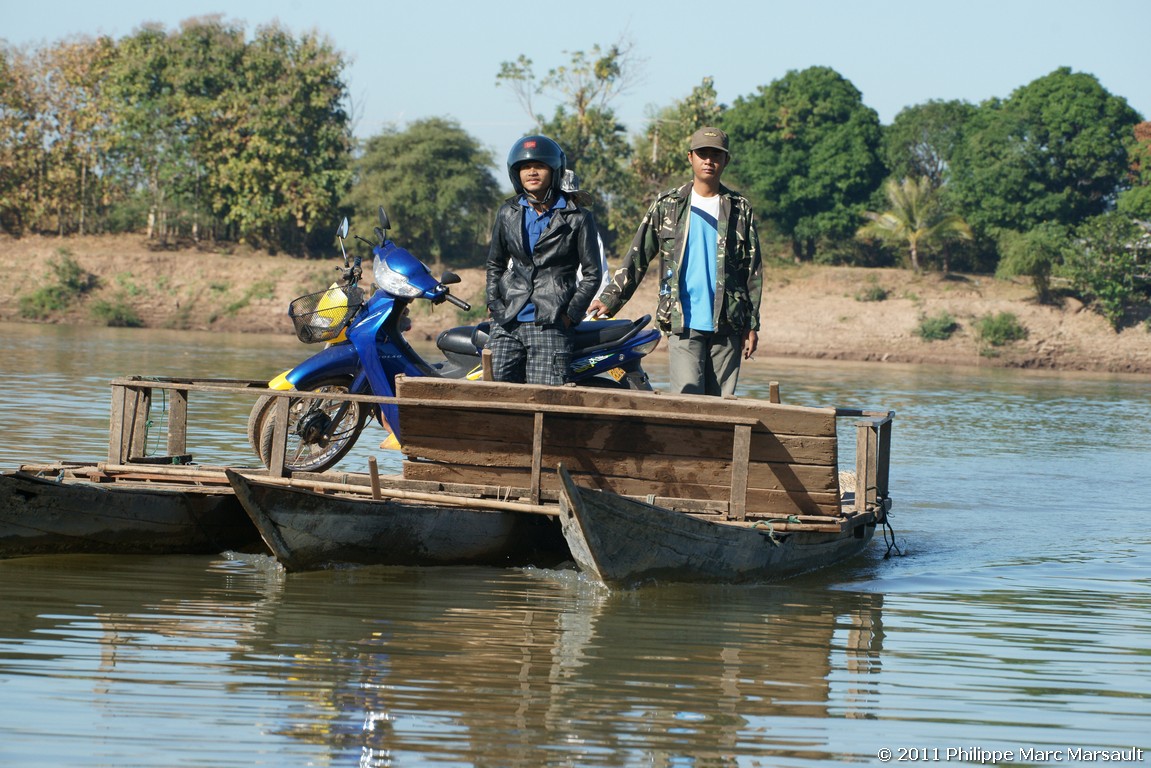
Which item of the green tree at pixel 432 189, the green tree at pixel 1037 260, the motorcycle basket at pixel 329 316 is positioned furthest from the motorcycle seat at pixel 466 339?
the green tree at pixel 432 189

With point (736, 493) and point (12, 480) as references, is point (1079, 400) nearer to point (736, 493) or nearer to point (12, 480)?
point (736, 493)

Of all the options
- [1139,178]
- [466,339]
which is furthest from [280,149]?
[466,339]

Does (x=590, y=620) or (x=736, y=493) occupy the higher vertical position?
(x=736, y=493)

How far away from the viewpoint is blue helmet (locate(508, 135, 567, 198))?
6551 millimetres

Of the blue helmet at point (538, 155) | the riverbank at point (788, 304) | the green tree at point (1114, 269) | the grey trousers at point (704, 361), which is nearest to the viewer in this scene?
the blue helmet at point (538, 155)

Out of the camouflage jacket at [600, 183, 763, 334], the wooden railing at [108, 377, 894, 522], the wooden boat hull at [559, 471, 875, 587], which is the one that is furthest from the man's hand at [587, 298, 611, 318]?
the wooden boat hull at [559, 471, 875, 587]

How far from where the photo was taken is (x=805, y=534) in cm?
648

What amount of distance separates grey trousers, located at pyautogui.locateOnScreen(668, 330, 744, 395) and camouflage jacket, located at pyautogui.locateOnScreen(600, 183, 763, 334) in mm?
67

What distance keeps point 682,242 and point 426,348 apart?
20.4 m

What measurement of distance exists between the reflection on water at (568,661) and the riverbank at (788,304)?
71.3 ft

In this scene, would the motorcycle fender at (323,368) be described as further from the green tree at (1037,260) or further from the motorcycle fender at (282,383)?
the green tree at (1037,260)

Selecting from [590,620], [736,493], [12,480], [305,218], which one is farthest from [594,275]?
[305,218]

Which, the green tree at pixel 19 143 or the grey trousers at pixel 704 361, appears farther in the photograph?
the green tree at pixel 19 143

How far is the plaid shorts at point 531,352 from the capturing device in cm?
678
